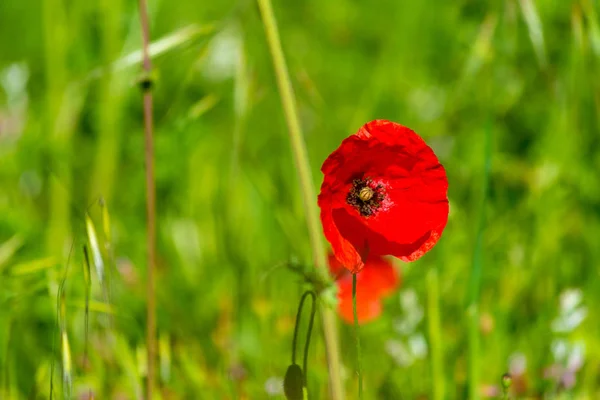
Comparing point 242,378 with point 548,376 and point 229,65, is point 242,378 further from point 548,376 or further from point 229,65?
point 229,65

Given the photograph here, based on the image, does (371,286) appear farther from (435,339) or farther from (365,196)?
(365,196)

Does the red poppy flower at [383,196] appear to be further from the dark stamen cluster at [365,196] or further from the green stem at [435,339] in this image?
the green stem at [435,339]

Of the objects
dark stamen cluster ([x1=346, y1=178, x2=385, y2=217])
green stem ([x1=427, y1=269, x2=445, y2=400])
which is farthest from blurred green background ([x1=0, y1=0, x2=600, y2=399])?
dark stamen cluster ([x1=346, y1=178, x2=385, y2=217])

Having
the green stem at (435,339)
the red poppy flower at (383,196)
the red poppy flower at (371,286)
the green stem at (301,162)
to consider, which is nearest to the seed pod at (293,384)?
the green stem at (301,162)

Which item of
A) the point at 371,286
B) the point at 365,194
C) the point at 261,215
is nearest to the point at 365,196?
the point at 365,194

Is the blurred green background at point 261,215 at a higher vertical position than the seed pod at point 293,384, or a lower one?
higher

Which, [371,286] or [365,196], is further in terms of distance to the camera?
[371,286]
